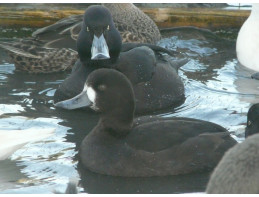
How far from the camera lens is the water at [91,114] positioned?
6.40 metres

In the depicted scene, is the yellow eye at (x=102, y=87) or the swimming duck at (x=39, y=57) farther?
the swimming duck at (x=39, y=57)

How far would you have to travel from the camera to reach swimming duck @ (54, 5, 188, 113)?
8.33 m

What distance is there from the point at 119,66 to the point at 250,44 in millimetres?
2456

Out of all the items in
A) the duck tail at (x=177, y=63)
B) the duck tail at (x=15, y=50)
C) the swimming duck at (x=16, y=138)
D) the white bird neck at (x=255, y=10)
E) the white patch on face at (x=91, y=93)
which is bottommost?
the duck tail at (x=177, y=63)

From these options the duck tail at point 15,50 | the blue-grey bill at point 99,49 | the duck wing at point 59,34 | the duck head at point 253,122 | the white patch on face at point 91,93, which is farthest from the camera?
the duck wing at point 59,34

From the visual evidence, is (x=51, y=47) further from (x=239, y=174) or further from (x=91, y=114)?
(x=239, y=174)

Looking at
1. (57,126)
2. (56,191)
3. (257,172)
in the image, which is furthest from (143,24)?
(257,172)

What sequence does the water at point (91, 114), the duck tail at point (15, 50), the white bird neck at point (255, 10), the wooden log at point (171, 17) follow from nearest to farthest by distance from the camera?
the water at point (91, 114), the duck tail at point (15, 50), the white bird neck at point (255, 10), the wooden log at point (171, 17)

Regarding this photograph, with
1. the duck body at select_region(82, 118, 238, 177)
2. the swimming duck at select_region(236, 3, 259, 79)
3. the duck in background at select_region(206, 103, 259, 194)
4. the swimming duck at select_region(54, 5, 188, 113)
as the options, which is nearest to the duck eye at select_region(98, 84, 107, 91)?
the duck body at select_region(82, 118, 238, 177)

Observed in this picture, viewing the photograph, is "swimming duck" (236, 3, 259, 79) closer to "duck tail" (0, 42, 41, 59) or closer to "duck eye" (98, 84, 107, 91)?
"duck tail" (0, 42, 41, 59)

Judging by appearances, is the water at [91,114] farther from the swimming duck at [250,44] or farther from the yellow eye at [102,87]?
the yellow eye at [102,87]

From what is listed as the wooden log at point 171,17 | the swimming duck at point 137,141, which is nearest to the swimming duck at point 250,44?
the wooden log at point 171,17

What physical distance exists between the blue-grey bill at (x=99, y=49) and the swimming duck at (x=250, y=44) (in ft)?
Answer: 7.83

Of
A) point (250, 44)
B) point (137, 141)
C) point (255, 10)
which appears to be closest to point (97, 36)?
point (137, 141)
